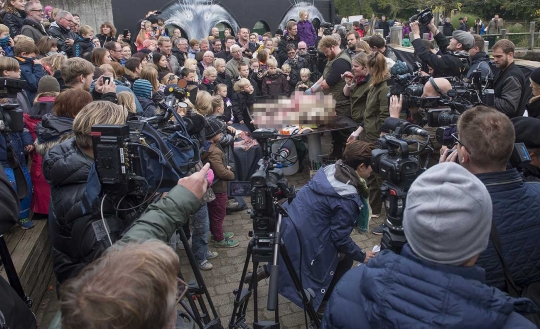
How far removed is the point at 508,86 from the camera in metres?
5.20

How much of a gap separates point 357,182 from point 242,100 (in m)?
4.78

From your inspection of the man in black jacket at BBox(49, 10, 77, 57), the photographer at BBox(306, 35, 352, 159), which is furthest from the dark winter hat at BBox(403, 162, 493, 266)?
the man in black jacket at BBox(49, 10, 77, 57)

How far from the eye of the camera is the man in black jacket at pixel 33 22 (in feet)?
24.0

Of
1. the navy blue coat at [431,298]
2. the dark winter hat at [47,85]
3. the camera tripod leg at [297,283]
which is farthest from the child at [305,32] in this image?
the navy blue coat at [431,298]

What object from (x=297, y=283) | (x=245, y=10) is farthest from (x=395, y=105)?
(x=245, y=10)

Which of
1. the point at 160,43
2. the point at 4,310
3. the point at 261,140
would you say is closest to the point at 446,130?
the point at 261,140

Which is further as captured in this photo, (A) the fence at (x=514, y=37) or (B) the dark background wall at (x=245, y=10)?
(A) the fence at (x=514, y=37)

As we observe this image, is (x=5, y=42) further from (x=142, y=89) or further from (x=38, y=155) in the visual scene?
(x=38, y=155)

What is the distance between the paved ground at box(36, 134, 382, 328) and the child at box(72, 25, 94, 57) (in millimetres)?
4183

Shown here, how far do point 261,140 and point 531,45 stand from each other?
681 inches

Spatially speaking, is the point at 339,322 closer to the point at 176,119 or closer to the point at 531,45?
the point at 176,119

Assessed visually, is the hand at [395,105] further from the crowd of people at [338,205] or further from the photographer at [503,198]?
the photographer at [503,198]

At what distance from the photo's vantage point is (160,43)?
8.13m

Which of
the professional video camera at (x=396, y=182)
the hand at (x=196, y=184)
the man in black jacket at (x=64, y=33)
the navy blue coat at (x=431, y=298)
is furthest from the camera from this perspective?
the man in black jacket at (x=64, y=33)
